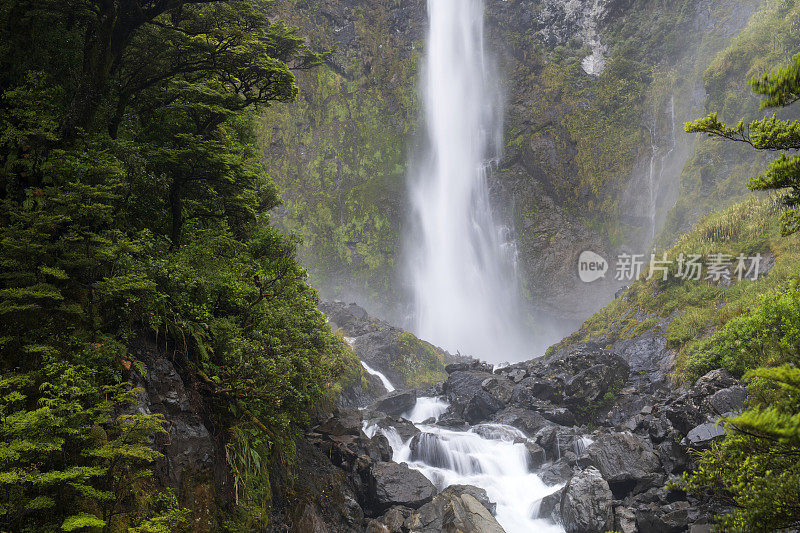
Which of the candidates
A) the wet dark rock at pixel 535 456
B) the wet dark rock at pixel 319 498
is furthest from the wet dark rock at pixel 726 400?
the wet dark rock at pixel 319 498

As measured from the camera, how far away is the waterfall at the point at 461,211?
44281mm

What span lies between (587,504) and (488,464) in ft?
14.2

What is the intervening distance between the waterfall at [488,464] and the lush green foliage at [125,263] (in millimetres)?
6772

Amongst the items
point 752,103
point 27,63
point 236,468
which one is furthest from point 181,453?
point 752,103

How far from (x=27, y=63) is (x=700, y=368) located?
1670 cm

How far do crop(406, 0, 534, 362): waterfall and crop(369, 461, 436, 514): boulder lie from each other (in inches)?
1265

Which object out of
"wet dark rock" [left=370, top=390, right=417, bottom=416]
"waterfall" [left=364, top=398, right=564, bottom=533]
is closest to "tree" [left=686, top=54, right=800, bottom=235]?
"waterfall" [left=364, top=398, right=564, bottom=533]

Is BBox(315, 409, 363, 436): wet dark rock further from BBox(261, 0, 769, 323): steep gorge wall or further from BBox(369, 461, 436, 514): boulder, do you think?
BBox(261, 0, 769, 323): steep gorge wall

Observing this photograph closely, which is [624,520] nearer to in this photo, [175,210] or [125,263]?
[125,263]

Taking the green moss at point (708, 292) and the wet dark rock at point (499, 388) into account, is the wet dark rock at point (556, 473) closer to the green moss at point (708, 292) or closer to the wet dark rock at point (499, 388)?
the green moss at point (708, 292)

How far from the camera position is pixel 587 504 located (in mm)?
10047

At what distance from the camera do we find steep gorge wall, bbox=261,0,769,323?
38.2m

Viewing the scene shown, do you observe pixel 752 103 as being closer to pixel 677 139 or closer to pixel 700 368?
pixel 677 139

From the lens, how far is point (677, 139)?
37.1 meters
